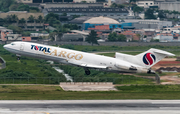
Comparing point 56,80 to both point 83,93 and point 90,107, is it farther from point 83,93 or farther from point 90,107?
point 90,107

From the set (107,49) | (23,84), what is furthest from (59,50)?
(107,49)

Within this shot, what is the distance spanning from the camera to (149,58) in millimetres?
83438

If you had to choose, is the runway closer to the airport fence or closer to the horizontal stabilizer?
the horizontal stabilizer

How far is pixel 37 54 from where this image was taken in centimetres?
8775

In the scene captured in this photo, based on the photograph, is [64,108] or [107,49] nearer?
[64,108]

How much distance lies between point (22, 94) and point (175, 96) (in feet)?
86.0

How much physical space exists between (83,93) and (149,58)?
16.1 m

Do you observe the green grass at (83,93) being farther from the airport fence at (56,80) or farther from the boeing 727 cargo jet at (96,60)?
the airport fence at (56,80)

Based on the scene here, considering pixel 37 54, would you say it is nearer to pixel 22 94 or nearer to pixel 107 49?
pixel 22 94

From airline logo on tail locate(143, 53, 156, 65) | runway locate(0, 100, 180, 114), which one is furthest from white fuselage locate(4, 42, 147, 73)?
runway locate(0, 100, 180, 114)

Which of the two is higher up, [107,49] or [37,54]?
[37,54]

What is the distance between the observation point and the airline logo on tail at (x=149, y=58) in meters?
82.9

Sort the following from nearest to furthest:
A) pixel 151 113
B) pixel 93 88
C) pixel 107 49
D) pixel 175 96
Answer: pixel 151 113 → pixel 175 96 → pixel 93 88 → pixel 107 49

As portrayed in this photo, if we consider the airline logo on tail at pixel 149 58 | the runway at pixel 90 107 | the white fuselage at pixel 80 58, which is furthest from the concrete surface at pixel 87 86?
the runway at pixel 90 107
